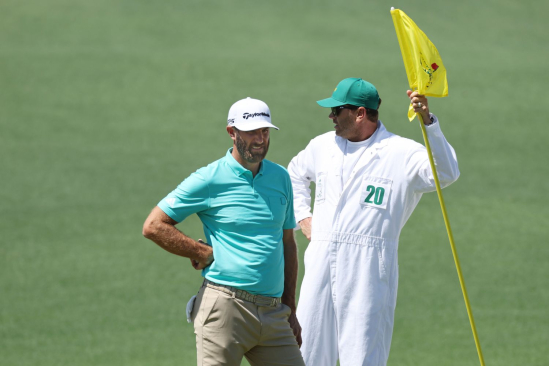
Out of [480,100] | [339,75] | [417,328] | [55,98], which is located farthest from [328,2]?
[417,328]

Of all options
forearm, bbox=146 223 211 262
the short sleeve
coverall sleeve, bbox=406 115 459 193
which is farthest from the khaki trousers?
coverall sleeve, bbox=406 115 459 193

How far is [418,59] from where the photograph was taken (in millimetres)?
4977

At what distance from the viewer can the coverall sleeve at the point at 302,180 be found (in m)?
5.73

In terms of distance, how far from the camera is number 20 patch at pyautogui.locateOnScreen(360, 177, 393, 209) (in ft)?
17.0

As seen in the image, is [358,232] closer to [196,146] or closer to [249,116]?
[249,116]

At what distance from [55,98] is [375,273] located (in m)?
12.9

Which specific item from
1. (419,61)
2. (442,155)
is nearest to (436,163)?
(442,155)

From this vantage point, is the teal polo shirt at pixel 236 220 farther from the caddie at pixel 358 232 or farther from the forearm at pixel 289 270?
the caddie at pixel 358 232

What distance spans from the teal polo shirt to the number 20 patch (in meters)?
0.87

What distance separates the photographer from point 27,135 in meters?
15.1

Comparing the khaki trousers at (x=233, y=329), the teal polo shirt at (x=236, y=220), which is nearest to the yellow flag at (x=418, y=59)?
the teal polo shirt at (x=236, y=220)

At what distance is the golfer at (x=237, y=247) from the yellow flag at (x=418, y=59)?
1063mm

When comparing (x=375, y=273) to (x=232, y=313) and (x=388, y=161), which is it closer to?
(x=388, y=161)

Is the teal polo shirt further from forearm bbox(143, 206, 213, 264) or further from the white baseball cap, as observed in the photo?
the white baseball cap
